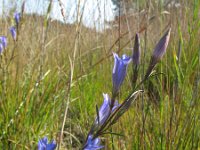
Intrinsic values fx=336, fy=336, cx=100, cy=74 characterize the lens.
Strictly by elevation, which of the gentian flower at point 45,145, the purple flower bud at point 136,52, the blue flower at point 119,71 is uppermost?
the purple flower bud at point 136,52

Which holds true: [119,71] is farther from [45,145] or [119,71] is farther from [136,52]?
[45,145]

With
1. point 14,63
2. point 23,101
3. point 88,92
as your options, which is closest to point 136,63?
point 23,101

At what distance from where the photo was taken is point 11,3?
100 inches

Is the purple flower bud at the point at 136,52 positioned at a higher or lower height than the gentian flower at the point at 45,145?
higher

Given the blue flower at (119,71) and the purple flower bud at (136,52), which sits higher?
the purple flower bud at (136,52)

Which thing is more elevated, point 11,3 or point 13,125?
point 11,3

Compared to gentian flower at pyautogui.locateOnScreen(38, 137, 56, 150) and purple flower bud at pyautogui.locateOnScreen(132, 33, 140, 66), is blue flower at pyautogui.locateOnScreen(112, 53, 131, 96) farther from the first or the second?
gentian flower at pyautogui.locateOnScreen(38, 137, 56, 150)

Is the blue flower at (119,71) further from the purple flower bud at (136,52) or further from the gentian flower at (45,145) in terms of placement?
the gentian flower at (45,145)

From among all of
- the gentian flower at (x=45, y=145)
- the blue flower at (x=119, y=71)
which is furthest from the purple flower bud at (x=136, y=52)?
the gentian flower at (x=45, y=145)

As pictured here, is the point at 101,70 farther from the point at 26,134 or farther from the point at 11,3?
the point at 26,134

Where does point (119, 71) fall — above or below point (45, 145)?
above

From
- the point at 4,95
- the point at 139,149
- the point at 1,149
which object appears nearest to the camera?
the point at 139,149

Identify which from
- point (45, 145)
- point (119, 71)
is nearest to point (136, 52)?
point (119, 71)

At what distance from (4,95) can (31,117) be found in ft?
0.51
